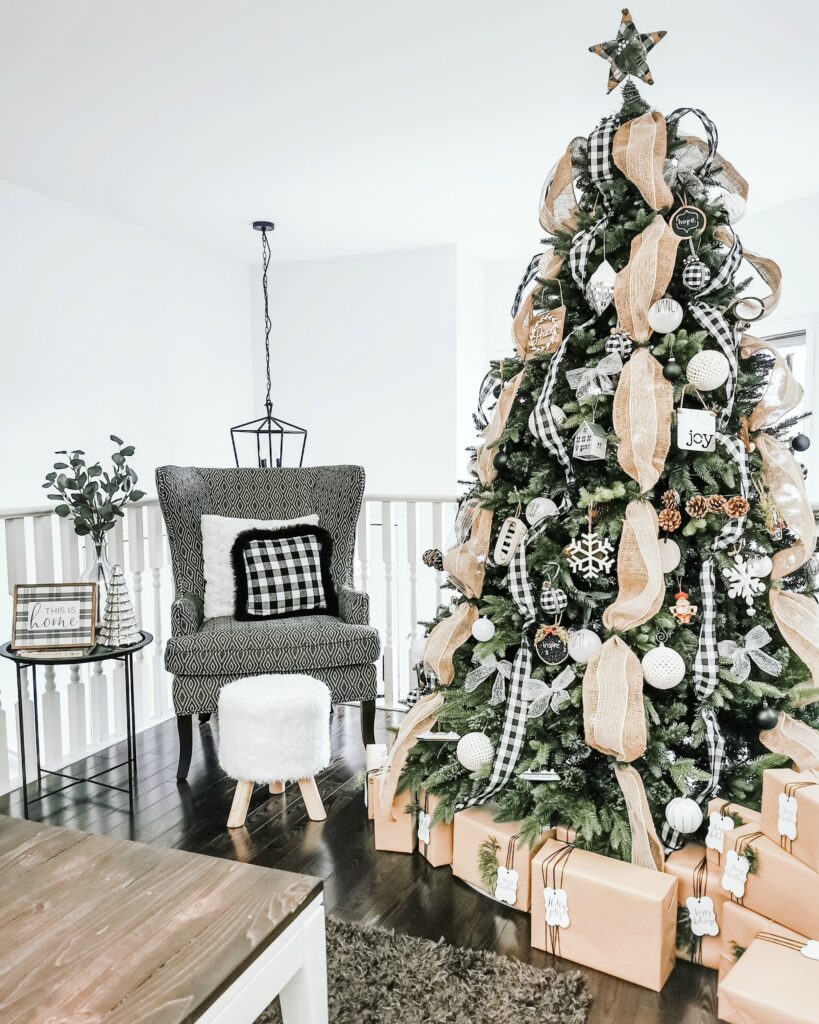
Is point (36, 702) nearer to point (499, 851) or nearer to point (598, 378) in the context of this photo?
point (499, 851)

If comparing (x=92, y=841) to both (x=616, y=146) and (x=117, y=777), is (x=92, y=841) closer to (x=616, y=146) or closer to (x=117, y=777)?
(x=117, y=777)

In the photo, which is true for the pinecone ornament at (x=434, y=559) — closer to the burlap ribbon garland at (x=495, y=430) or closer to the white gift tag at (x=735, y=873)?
the burlap ribbon garland at (x=495, y=430)

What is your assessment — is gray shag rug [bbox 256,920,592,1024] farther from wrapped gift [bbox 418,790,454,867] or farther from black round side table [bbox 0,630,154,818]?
black round side table [bbox 0,630,154,818]

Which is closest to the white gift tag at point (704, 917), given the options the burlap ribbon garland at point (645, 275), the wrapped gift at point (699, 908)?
the wrapped gift at point (699, 908)

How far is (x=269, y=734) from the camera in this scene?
2.40 meters

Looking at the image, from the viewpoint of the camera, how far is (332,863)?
2.26m

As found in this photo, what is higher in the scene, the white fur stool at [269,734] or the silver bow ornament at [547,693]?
the silver bow ornament at [547,693]

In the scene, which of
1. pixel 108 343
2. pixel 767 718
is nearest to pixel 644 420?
pixel 767 718

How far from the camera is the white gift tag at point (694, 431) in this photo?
188 centimetres

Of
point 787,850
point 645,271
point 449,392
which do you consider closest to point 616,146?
point 645,271

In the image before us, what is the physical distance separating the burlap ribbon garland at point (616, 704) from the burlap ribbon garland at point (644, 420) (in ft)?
1.34

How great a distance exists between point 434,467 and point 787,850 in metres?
3.89

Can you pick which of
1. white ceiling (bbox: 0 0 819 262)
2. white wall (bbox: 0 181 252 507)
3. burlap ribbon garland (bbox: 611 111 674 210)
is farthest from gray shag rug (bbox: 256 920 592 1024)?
white wall (bbox: 0 181 252 507)

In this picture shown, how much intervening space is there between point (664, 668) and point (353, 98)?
8.28 feet
